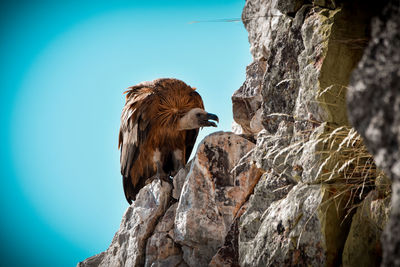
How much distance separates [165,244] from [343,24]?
219 centimetres

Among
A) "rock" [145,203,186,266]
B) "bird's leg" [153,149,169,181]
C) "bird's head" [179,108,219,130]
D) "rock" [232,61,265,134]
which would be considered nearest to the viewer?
"rock" [145,203,186,266]

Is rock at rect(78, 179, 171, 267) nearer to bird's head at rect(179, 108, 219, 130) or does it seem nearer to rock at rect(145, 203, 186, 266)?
rock at rect(145, 203, 186, 266)

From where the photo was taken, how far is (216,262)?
2.54 meters

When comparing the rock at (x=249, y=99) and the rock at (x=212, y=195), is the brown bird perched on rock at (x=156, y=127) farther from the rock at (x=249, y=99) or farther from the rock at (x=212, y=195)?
the rock at (x=212, y=195)

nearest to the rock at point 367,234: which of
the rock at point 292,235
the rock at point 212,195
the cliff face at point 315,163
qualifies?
the cliff face at point 315,163

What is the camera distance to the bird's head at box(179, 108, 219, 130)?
396 centimetres

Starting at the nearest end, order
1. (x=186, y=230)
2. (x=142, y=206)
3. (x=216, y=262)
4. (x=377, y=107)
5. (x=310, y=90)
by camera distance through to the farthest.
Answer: (x=377, y=107)
(x=310, y=90)
(x=216, y=262)
(x=186, y=230)
(x=142, y=206)

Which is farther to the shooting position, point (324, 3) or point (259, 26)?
point (259, 26)

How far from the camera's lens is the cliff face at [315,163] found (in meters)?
0.83

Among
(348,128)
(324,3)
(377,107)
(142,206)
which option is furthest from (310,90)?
(142,206)

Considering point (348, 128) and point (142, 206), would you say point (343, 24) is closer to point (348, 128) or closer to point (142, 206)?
point (348, 128)

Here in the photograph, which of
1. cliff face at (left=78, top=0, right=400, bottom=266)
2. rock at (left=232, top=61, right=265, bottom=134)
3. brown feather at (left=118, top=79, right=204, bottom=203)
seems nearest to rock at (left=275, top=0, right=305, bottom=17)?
cliff face at (left=78, top=0, right=400, bottom=266)

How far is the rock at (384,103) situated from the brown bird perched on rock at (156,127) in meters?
3.08

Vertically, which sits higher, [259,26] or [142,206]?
[259,26]
